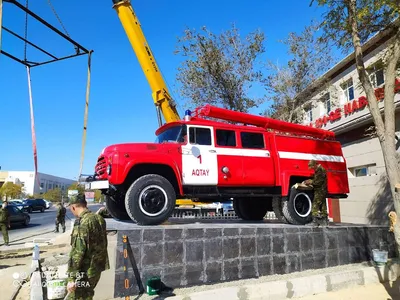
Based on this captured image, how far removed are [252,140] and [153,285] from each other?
160 inches

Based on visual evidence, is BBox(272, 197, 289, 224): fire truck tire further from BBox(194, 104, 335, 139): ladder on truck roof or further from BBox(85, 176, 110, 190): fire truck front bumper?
BBox(85, 176, 110, 190): fire truck front bumper

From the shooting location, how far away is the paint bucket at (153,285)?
215 inches

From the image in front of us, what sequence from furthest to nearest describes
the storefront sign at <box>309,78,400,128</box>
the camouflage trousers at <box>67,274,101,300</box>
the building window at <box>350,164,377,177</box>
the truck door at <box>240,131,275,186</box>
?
the storefront sign at <box>309,78,400,128</box> < the building window at <box>350,164,377,177</box> < the truck door at <box>240,131,275,186</box> < the camouflage trousers at <box>67,274,101,300</box>

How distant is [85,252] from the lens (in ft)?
12.9

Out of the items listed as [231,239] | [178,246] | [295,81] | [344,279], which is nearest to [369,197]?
[295,81]

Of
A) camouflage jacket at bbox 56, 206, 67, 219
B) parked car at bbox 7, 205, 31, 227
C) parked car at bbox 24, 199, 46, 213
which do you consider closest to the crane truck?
camouflage jacket at bbox 56, 206, 67, 219

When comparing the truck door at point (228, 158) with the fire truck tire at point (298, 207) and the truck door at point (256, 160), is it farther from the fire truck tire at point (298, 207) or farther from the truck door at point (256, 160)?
the fire truck tire at point (298, 207)

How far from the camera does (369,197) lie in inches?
602

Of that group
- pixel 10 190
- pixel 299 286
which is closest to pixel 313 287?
pixel 299 286

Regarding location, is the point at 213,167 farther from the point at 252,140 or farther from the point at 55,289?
the point at 55,289

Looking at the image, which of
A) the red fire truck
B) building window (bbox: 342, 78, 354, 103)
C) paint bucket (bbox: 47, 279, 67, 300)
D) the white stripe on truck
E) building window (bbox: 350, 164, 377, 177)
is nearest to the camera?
paint bucket (bbox: 47, 279, 67, 300)

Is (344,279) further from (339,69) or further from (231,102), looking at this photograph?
(339,69)

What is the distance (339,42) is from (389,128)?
3019 mm

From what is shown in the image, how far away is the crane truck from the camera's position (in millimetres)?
→ 6355
